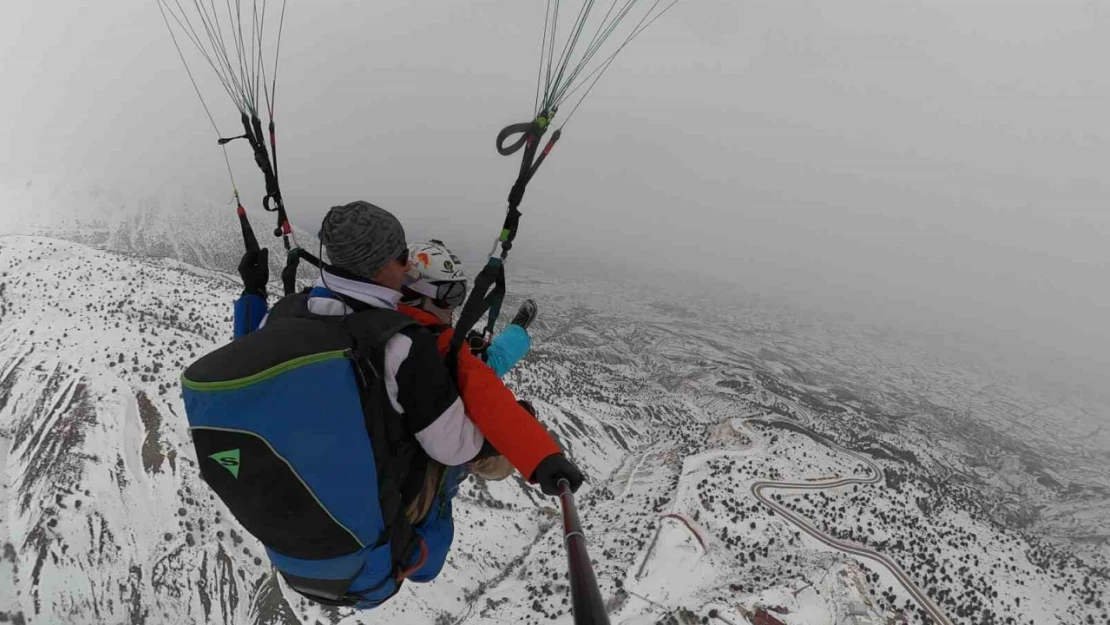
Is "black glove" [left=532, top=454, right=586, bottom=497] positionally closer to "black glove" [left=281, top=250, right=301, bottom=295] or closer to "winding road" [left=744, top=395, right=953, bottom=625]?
"black glove" [left=281, top=250, right=301, bottom=295]

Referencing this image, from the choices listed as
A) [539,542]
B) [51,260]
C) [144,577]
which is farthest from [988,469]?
[51,260]

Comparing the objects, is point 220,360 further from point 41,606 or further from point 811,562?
point 811,562

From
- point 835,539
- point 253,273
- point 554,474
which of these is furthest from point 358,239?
point 835,539

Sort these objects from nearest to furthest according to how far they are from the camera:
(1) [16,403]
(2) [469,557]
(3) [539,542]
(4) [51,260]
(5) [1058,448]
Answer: (1) [16,403] → (2) [469,557] → (3) [539,542] → (4) [51,260] → (5) [1058,448]

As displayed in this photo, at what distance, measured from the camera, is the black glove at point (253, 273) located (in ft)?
16.9

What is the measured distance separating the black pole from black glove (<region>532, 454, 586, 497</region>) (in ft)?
1.39

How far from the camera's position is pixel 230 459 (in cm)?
278

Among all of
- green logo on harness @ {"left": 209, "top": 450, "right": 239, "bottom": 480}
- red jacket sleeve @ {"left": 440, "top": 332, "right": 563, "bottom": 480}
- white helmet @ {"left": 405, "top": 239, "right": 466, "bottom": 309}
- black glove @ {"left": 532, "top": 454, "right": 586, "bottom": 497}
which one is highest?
white helmet @ {"left": 405, "top": 239, "right": 466, "bottom": 309}

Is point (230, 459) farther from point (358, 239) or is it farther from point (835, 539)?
point (835, 539)

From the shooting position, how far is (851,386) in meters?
187

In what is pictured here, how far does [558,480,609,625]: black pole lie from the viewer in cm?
170

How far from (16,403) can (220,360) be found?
161 ft

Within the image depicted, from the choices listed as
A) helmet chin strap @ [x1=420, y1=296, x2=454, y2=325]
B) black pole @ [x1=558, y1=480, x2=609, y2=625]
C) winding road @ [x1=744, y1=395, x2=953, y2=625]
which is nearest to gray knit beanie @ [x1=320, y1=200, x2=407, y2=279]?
helmet chin strap @ [x1=420, y1=296, x2=454, y2=325]

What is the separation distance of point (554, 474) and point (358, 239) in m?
2.06
